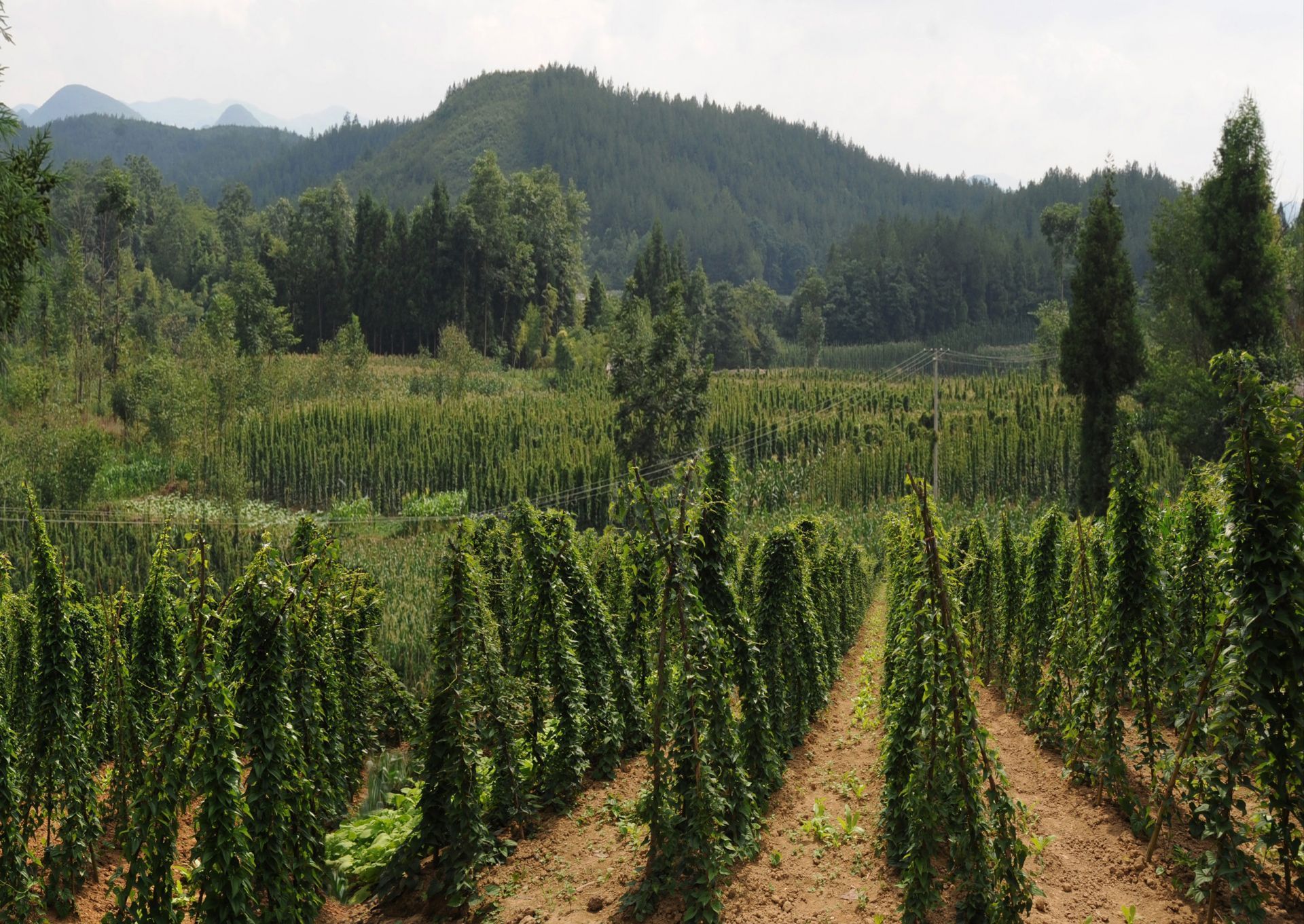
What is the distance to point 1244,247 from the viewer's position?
31.6 m

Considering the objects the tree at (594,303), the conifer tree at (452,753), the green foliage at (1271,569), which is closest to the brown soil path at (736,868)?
the conifer tree at (452,753)

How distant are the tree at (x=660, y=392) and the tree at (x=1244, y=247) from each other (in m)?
17.0

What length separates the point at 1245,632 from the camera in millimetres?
6219

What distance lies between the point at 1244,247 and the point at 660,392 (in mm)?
19559

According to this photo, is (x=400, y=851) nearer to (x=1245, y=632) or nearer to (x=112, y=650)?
(x=112, y=650)

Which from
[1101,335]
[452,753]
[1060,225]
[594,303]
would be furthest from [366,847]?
[594,303]

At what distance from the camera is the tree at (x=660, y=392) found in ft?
114

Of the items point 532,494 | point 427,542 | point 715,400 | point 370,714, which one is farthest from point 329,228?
point 370,714

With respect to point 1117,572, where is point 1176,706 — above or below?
below

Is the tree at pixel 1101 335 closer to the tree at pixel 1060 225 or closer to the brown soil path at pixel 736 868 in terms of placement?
the brown soil path at pixel 736 868

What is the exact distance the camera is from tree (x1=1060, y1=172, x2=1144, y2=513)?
1198 inches

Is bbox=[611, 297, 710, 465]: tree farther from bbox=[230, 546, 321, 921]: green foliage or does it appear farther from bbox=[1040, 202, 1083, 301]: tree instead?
bbox=[1040, 202, 1083, 301]: tree

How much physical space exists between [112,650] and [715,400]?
36.7 m

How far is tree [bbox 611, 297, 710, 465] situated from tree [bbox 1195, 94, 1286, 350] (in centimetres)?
1702
